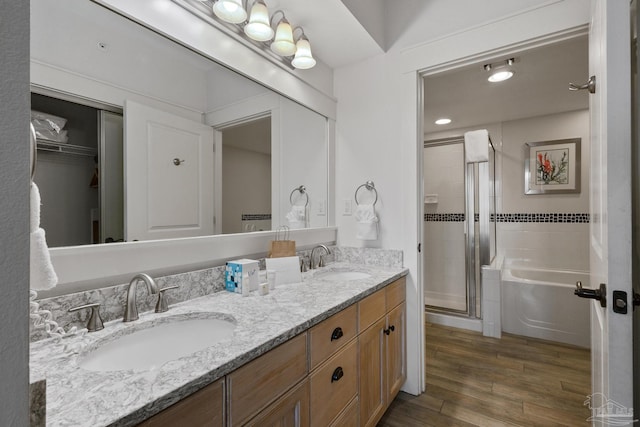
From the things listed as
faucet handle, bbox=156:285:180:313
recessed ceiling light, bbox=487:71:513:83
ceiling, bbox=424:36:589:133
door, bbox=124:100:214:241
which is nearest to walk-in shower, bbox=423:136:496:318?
ceiling, bbox=424:36:589:133

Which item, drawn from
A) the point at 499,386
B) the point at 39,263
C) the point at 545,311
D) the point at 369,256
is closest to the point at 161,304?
the point at 39,263

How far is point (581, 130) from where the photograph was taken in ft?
10.8

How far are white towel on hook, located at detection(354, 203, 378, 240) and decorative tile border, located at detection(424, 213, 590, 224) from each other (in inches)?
67.1

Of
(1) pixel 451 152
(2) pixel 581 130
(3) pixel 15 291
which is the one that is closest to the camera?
(3) pixel 15 291

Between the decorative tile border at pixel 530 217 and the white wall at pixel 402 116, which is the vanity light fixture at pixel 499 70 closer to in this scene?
the white wall at pixel 402 116

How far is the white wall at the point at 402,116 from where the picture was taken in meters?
1.67

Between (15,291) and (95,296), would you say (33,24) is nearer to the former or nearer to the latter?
(95,296)

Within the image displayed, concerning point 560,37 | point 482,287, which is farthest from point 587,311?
point 560,37

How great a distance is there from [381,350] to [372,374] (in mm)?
142

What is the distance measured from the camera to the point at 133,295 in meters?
1.00

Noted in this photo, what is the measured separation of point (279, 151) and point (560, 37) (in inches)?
63.3

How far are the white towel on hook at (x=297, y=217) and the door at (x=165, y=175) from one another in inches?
23.0

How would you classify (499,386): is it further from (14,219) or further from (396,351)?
(14,219)

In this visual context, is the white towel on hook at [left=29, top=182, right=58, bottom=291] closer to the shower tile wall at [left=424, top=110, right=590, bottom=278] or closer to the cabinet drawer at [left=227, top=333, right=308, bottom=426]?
the cabinet drawer at [left=227, top=333, right=308, bottom=426]
